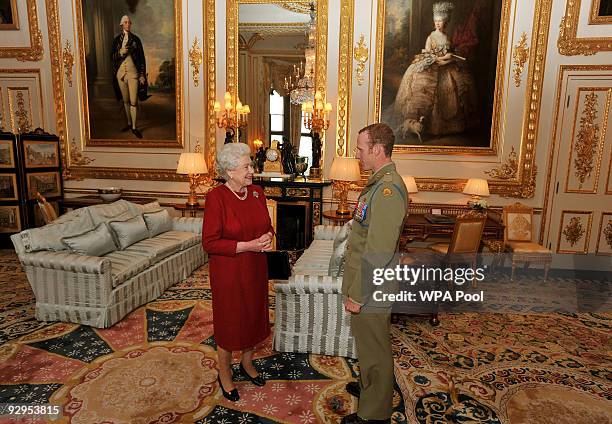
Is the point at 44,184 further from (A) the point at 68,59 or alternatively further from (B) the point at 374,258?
(B) the point at 374,258

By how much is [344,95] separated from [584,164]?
11.9 ft

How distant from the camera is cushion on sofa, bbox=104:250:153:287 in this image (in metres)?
3.93

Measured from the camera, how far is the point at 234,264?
101 inches

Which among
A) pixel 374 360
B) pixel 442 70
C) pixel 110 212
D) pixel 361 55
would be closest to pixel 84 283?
pixel 110 212

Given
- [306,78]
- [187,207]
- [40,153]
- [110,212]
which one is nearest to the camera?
[110,212]

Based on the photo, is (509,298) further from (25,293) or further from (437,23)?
(25,293)

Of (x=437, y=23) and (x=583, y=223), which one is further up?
(x=437, y=23)

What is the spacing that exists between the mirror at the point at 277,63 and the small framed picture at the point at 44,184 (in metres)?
3.40

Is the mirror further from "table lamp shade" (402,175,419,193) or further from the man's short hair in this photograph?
the man's short hair

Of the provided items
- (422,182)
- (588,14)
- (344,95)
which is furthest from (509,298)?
(588,14)

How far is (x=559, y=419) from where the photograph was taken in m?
2.62

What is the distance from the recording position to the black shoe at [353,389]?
283 cm

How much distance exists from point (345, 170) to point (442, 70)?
2.10m

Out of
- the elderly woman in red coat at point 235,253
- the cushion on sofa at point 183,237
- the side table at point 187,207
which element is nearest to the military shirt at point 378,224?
the elderly woman in red coat at point 235,253
